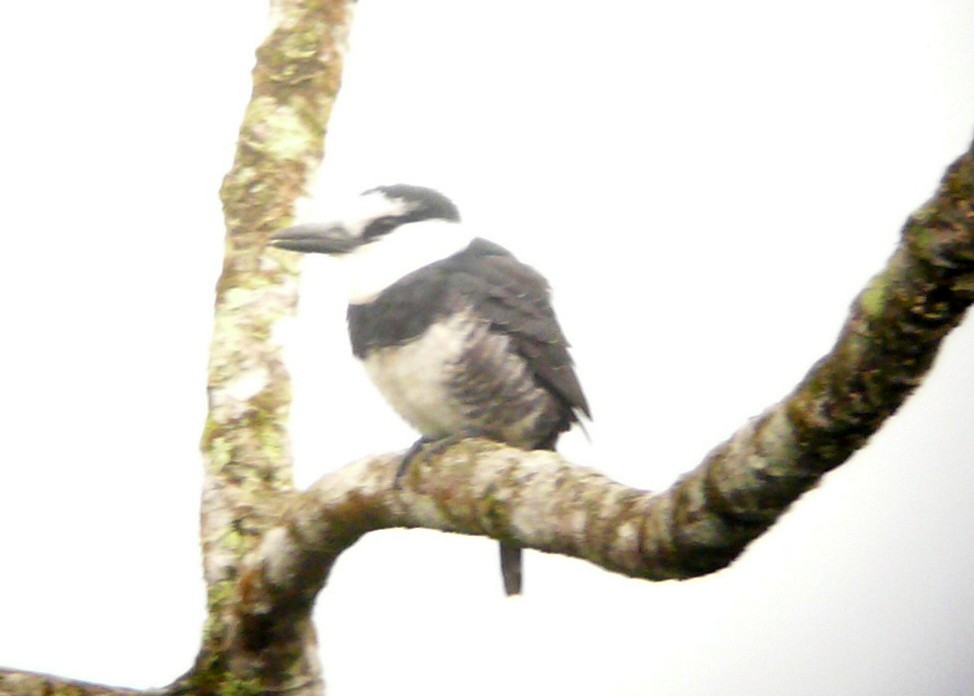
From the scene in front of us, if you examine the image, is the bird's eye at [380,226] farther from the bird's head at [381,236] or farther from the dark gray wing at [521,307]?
the dark gray wing at [521,307]

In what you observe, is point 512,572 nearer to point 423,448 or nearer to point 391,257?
point 423,448

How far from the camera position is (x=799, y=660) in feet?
6.19

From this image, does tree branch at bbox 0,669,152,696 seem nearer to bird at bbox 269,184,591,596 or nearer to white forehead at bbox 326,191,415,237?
bird at bbox 269,184,591,596

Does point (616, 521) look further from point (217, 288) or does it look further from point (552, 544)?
point (217, 288)

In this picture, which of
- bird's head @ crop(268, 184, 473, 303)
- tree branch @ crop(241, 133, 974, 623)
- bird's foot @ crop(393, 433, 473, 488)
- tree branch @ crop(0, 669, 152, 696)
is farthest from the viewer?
bird's head @ crop(268, 184, 473, 303)

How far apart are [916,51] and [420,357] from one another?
959 millimetres

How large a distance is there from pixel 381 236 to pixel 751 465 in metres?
1.01

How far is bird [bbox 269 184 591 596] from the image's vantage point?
181 centimetres

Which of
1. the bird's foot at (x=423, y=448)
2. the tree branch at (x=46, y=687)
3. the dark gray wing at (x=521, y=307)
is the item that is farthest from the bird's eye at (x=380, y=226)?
the tree branch at (x=46, y=687)

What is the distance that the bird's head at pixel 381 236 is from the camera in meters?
1.87

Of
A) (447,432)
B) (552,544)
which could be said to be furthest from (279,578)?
(552,544)

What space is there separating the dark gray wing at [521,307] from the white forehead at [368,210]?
12cm

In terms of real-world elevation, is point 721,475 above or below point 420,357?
below

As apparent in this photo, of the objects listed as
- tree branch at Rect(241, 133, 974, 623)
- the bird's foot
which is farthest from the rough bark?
tree branch at Rect(241, 133, 974, 623)
